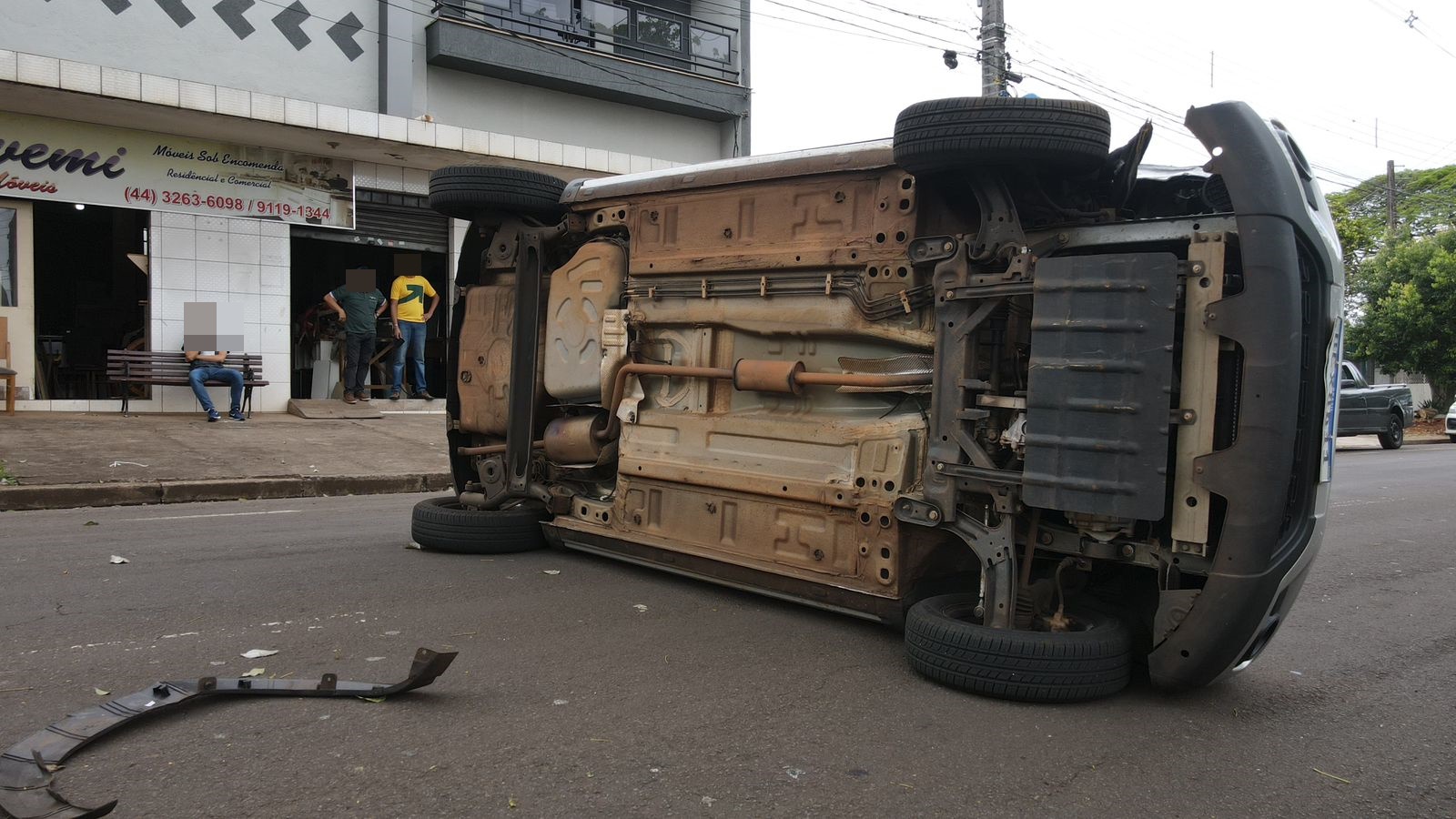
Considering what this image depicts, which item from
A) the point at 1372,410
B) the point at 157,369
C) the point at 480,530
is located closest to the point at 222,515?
the point at 480,530

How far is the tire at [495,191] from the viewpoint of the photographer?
5828 mm

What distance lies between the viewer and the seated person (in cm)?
1224

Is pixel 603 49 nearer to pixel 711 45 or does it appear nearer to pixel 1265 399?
pixel 711 45

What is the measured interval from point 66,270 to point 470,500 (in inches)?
470

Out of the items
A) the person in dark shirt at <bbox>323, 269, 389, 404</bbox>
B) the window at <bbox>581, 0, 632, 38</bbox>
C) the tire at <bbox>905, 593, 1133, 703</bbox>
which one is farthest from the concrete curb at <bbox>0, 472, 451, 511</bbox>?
the window at <bbox>581, 0, 632, 38</bbox>

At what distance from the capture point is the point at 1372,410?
747 inches

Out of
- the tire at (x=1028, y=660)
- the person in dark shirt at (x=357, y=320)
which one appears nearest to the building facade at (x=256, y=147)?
the person in dark shirt at (x=357, y=320)

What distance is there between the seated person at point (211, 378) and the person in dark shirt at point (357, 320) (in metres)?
1.57

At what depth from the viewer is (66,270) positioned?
14523 mm

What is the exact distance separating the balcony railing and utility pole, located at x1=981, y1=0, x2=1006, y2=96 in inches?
189

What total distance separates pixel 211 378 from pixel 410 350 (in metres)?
2.85

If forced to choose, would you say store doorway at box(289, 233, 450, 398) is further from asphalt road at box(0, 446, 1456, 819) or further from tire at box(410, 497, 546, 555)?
asphalt road at box(0, 446, 1456, 819)

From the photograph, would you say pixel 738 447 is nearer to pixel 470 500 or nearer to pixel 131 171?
pixel 470 500

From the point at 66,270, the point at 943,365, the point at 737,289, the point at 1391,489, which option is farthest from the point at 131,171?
the point at 1391,489
